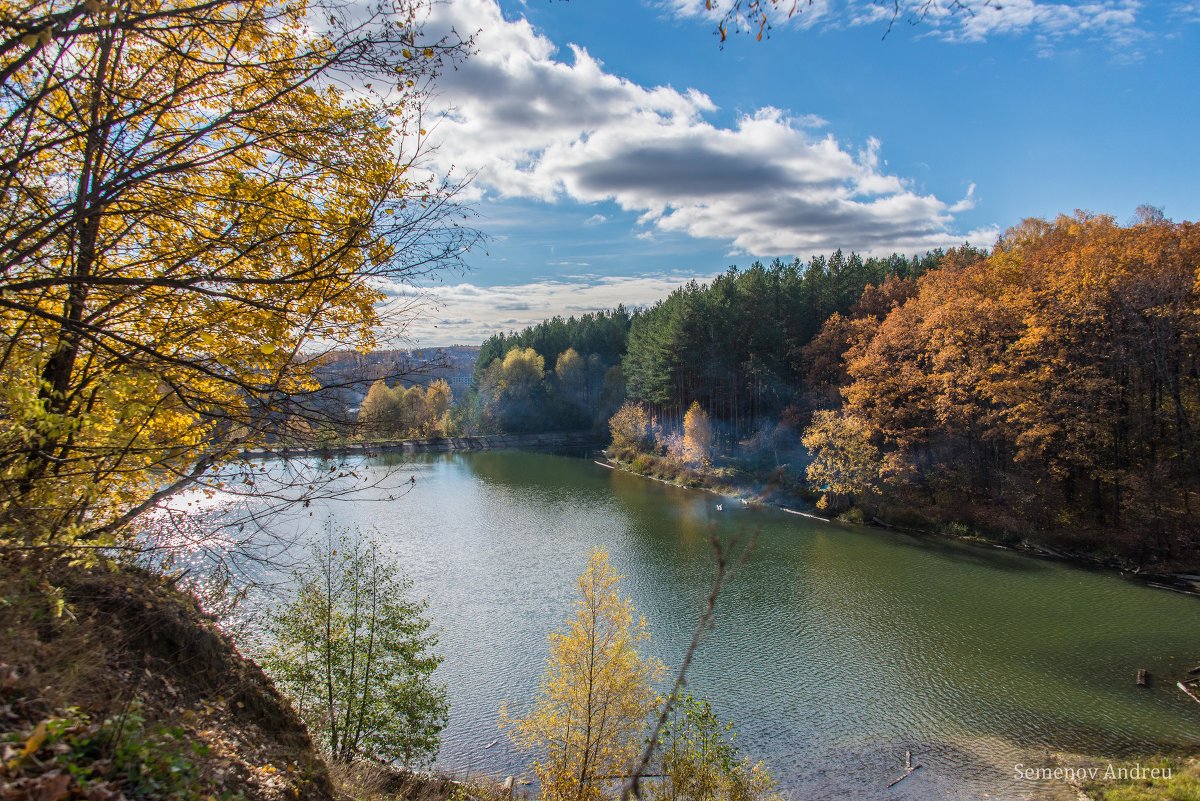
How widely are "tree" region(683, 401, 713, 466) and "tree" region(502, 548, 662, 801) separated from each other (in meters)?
30.6

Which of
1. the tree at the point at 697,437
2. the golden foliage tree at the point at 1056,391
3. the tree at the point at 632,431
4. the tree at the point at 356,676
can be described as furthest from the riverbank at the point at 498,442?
the tree at the point at 356,676

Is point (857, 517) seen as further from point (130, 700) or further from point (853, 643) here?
point (130, 700)

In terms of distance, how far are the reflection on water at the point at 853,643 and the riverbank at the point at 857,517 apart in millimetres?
1078

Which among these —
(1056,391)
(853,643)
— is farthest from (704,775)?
(1056,391)

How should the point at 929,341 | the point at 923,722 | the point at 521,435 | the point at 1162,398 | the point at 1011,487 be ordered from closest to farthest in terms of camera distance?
the point at 923,722 < the point at 1162,398 < the point at 1011,487 < the point at 929,341 < the point at 521,435

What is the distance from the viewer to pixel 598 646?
12.4m

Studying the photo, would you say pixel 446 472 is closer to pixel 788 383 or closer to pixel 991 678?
pixel 788 383

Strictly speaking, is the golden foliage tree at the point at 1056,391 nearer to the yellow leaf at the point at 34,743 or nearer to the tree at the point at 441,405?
the yellow leaf at the point at 34,743

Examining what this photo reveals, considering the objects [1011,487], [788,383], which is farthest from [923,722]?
[788,383]

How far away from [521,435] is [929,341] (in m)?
46.7

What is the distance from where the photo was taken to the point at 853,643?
18.1m

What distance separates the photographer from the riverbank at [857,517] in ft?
73.6

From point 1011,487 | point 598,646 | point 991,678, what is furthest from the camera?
point 1011,487

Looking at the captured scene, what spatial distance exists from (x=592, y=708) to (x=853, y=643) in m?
10.1
